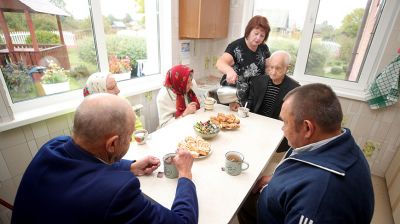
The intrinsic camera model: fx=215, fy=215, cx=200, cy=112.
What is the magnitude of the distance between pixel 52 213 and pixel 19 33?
1552 millimetres

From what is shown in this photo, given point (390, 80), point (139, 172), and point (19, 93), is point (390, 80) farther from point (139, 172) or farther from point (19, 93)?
point (19, 93)

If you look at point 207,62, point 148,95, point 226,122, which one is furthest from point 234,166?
point 207,62

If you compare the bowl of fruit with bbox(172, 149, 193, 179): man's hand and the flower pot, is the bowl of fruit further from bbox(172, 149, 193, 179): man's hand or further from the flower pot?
the flower pot

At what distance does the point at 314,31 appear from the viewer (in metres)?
2.55

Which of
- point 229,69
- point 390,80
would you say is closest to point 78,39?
point 229,69

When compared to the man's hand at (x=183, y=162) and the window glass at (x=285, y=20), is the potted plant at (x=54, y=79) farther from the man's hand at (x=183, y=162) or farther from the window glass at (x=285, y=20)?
the window glass at (x=285, y=20)

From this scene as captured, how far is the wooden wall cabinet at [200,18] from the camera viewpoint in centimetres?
244

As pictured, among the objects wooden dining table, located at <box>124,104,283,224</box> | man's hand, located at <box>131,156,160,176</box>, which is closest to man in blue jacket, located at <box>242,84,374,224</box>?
wooden dining table, located at <box>124,104,283,224</box>

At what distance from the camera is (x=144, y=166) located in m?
1.08

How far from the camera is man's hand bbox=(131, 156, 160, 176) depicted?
107 centimetres

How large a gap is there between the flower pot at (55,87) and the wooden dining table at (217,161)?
1018 millimetres

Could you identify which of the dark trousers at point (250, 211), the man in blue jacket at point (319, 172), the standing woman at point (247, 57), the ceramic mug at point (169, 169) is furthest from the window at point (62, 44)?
the man in blue jacket at point (319, 172)

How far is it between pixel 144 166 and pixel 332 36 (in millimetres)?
2578

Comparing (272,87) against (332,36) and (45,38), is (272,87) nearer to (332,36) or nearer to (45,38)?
(332,36)
